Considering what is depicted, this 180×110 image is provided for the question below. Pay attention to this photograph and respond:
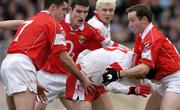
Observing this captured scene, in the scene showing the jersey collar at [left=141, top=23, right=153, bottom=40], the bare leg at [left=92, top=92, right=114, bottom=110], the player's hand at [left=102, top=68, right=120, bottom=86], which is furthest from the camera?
the bare leg at [left=92, top=92, right=114, bottom=110]

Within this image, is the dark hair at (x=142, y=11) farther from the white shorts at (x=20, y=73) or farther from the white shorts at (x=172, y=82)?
the white shorts at (x=20, y=73)

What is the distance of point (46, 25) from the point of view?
846cm

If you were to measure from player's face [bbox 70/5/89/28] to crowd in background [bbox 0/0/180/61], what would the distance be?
5.84 m

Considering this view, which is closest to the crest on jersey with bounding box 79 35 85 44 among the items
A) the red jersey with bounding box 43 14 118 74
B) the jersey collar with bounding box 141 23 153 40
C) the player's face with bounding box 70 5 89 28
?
the red jersey with bounding box 43 14 118 74

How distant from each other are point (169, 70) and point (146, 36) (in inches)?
19.7

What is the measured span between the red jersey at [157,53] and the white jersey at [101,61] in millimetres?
174

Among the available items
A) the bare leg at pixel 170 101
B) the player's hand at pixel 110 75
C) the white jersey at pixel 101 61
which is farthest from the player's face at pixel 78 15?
the bare leg at pixel 170 101

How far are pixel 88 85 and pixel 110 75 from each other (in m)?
0.32

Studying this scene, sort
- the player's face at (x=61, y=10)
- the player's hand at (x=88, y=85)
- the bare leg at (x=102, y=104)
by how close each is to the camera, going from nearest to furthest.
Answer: the player's face at (x=61, y=10) < the player's hand at (x=88, y=85) < the bare leg at (x=102, y=104)

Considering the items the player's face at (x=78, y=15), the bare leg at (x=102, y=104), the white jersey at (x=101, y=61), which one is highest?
the player's face at (x=78, y=15)

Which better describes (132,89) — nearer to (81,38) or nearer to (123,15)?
(81,38)

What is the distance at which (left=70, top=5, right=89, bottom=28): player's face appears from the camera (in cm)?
973

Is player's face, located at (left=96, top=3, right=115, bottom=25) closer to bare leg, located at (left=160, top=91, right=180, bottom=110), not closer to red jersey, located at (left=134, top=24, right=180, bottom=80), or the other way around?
red jersey, located at (left=134, top=24, right=180, bottom=80)

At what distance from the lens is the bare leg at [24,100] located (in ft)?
27.4
